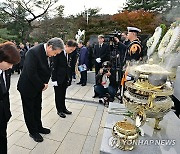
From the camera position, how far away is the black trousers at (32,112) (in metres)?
2.54

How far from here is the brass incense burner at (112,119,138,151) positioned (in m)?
1.66

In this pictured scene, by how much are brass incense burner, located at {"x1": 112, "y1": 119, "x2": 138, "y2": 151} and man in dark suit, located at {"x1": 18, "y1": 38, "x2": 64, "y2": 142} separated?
1300 millimetres

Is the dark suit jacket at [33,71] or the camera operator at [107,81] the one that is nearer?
the dark suit jacket at [33,71]

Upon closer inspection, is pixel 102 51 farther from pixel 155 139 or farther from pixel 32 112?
pixel 155 139

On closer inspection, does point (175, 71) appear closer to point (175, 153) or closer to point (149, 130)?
point (149, 130)

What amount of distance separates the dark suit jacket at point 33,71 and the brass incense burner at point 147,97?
3.98 feet

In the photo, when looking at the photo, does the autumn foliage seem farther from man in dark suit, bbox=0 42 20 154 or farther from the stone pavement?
man in dark suit, bbox=0 42 20 154

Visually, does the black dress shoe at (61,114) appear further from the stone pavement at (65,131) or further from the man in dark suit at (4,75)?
the man in dark suit at (4,75)

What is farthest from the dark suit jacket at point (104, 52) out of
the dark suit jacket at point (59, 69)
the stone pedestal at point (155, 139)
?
the stone pedestal at point (155, 139)

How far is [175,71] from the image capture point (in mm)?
3248

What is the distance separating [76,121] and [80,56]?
135 inches

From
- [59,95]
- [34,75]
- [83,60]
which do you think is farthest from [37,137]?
[83,60]

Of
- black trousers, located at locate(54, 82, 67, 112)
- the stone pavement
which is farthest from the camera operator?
black trousers, located at locate(54, 82, 67, 112)

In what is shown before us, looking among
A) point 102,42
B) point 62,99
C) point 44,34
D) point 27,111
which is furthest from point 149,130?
point 44,34
